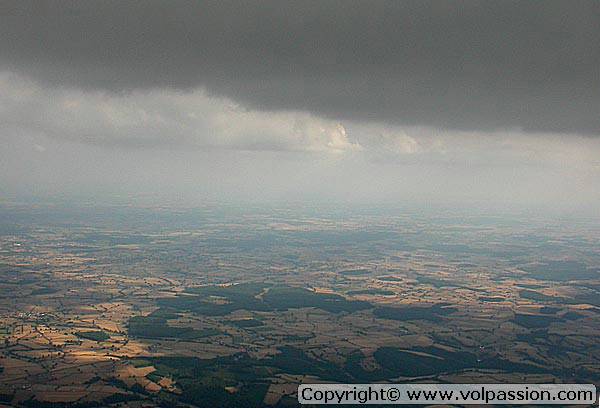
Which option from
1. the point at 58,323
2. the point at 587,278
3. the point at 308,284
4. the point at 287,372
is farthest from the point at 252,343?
the point at 587,278

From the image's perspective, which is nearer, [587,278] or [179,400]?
[179,400]

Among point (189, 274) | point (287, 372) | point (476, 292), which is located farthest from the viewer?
point (189, 274)

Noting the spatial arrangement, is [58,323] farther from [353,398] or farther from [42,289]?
[353,398]

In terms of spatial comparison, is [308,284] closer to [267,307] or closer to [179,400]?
[267,307]

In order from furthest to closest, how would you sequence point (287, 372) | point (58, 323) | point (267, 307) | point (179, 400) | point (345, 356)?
1. point (267, 307)
2. point (58, 323)
3. point (345, 356)
4. point (287, 372)
5. point (179, 400)
